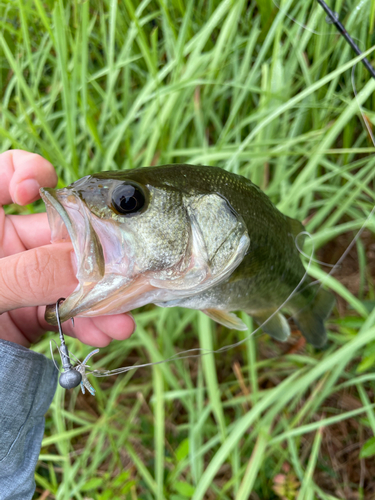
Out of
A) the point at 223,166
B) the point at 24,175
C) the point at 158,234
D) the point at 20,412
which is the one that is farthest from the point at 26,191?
the point at 223,166

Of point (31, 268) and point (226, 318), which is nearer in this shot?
point (31, 268)

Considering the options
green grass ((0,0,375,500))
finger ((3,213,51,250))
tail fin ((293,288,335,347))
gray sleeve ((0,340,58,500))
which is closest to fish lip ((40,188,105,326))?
gray sleeve ((0,340,58,500))

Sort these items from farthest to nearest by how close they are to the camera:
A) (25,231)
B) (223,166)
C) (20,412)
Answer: (223,166), (25,231), (20,412)

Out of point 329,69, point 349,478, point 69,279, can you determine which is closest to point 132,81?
point 329,69

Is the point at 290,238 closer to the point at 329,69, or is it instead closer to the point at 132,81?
the point at 329,69

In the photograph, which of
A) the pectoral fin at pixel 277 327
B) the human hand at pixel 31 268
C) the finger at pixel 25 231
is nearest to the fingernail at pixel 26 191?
the human hand at pixel 31 268

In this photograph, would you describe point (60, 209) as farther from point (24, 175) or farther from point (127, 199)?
point (24, 175)
